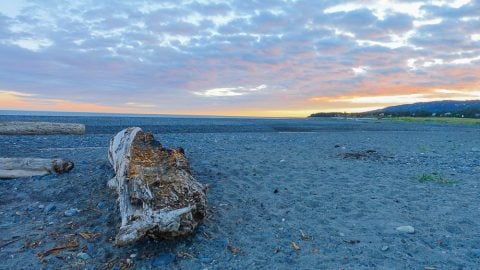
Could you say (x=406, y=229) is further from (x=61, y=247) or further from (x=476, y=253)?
(x=61, y=247)

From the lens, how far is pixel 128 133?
720 cm

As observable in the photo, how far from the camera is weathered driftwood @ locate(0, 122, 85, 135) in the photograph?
15.9 m

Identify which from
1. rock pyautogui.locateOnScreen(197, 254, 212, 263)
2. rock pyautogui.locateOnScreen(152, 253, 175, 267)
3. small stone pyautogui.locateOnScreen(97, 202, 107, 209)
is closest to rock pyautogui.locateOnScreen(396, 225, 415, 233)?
rock pyautogui.locateOnScreen(197, 254, 212, 263)

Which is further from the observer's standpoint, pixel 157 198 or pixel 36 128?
pixel 36 128

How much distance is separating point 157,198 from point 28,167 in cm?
444

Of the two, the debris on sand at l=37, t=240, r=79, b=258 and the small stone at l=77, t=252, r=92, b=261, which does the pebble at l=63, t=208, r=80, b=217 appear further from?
the small stone at l=77, t=252, r=92, b=261

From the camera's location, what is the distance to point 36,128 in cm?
1664

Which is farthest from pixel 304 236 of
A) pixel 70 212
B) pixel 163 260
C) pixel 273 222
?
pixel 70 212

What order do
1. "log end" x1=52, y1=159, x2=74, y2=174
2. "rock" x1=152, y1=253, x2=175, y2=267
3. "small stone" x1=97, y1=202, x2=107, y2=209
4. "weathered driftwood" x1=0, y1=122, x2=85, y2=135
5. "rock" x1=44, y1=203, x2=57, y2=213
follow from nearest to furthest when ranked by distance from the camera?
"rock" x1=152, y1=253, x2=175, y2=267, "rock" x1=44, y1=203, x2=57, y2=213, "small stone" x1=97, y1=202, x2=107, y2=209, "log end" x1=52, y1=159, x2=74, y2=174, "weathered driftwood" x1=0, y1=122, x2=85, y2=135

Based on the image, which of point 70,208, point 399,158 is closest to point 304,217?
point 70,208

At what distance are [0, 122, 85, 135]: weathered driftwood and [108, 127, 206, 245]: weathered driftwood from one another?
13226 millimetres

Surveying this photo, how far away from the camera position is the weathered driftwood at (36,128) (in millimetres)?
15898

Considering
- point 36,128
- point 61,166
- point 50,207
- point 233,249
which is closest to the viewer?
point 233,249

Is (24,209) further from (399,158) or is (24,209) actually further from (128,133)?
(399,158)
